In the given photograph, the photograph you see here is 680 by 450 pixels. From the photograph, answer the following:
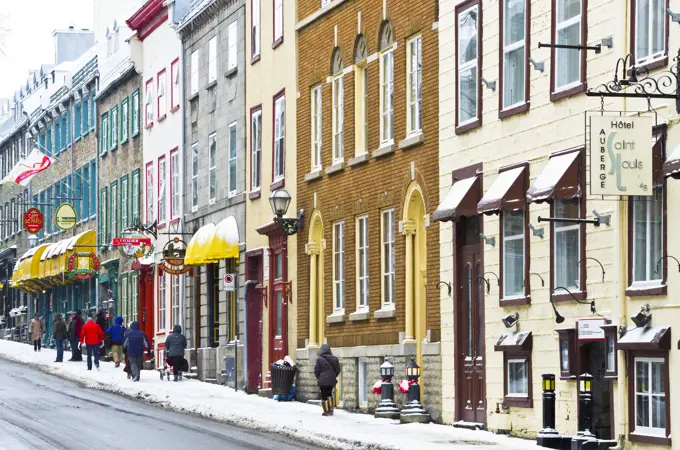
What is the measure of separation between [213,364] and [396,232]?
45.0 ft

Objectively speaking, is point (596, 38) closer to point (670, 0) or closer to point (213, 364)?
point (670, 0)

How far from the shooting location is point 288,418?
2761 cm

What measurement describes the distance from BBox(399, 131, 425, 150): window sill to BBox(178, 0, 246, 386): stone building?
1075 cm

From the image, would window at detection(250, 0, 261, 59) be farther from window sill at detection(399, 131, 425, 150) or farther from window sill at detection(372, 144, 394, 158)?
window sill at detection(399, 131, 425, 150)

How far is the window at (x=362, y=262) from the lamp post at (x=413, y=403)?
3.74 m

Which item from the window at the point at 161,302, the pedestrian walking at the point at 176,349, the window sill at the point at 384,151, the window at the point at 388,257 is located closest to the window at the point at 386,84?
the window sill at the point at 384,151

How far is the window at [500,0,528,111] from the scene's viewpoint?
23641mm

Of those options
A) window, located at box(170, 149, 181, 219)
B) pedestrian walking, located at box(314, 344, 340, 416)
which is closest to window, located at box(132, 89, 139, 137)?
window, located at box(170, 149, 181, 219)

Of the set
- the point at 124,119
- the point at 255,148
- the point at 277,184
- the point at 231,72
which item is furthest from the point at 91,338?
the point at 277,184

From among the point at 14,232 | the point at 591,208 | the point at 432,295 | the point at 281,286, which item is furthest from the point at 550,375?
the point at 14,232

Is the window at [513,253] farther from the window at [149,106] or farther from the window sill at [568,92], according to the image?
the window at [149,106]

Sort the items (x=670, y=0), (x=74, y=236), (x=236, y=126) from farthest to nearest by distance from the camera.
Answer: (x=74, y=236)
(x=236, y=126)
(x=670, y=0)

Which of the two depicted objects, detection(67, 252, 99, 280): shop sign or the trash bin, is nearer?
the trash bin

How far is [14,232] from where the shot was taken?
7794 centimetres
